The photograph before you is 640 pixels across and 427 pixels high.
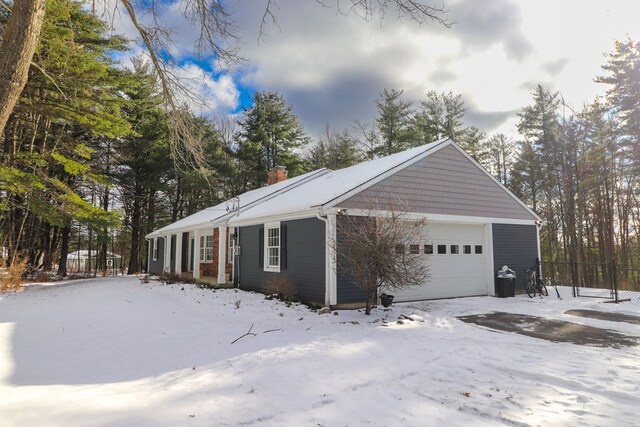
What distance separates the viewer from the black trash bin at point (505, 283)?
37.9ft

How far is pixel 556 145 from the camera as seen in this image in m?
22.3

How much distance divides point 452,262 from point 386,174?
12.2 feet

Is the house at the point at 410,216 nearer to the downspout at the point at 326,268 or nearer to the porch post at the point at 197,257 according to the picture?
the downspout at the point at 326,268

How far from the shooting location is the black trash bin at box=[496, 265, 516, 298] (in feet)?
37.9

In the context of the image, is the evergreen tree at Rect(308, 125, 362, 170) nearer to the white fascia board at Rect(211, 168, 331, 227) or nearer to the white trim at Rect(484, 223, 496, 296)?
the white fascia board at Rect(211, 168, 331, 227)

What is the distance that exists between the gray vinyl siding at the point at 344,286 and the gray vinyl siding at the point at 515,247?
220 inches

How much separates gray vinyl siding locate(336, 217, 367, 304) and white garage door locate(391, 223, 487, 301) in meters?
1.57

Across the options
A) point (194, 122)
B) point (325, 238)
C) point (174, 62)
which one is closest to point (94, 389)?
point (194, 122)

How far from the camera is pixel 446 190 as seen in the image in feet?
36.8

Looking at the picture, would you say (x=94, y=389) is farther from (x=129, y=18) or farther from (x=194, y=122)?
(x=129, y=18)

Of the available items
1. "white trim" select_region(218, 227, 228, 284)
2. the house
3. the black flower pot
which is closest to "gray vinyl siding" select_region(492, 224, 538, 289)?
the house

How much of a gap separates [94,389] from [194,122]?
4.33 metres

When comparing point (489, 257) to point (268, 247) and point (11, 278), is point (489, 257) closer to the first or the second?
point (268, 247)

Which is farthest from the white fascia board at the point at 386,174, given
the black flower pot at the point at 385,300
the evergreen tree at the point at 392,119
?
the evergreen tree at the point at 392,119
